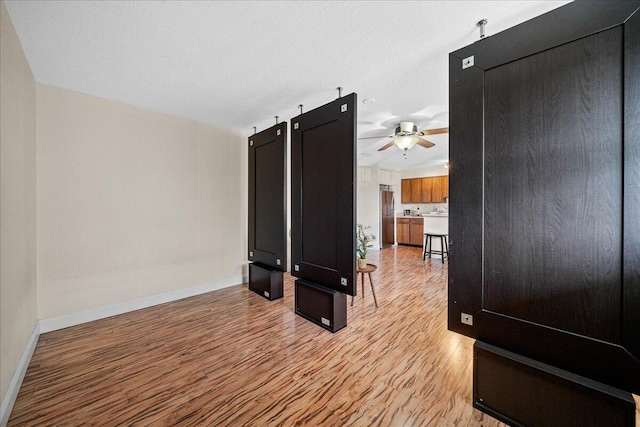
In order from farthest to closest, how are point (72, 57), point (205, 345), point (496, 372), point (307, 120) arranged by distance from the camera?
point (307, 120)
point (205, 345)
point (72, 57)
point (496, 372)

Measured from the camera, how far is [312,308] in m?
2.72

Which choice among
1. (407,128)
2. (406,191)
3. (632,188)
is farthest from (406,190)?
(632,188)

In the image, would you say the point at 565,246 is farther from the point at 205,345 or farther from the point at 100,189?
the point at 100,189

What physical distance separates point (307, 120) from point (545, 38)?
6.42ft

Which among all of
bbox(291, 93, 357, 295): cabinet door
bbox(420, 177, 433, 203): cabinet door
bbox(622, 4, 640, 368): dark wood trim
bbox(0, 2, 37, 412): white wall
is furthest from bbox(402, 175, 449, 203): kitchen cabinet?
bbox(0, 2, 37, 412): white wall

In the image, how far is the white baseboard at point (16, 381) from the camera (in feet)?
4.81

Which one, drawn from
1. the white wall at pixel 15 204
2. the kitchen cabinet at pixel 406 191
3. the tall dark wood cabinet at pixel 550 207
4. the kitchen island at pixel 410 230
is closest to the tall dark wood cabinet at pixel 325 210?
the tall dark wood cabinet at pixel 550 207

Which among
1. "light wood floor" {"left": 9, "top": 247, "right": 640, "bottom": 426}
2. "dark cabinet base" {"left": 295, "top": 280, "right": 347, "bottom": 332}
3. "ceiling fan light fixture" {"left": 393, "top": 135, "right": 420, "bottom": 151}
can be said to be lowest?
Result: "light wood floor" {"left": 9, "top": 247, "right": 640, "bottom": 426}

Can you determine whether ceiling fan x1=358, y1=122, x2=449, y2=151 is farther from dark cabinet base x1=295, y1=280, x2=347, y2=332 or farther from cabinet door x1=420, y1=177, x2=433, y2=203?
cabinet door x1=420, y1=177, x2=433, y2=203

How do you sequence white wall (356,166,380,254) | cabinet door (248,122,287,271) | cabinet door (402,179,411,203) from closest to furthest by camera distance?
cabinet door (248,122,287,271) < white wall (356,166,380,254) < cabinet door (402,179,411,203)

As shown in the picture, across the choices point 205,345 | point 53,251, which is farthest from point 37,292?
point 205,345

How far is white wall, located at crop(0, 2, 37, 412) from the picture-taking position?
155cm

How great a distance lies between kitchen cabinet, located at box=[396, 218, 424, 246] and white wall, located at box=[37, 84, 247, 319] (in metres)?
5.93

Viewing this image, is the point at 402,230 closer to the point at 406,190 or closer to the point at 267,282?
the point at 406,190
